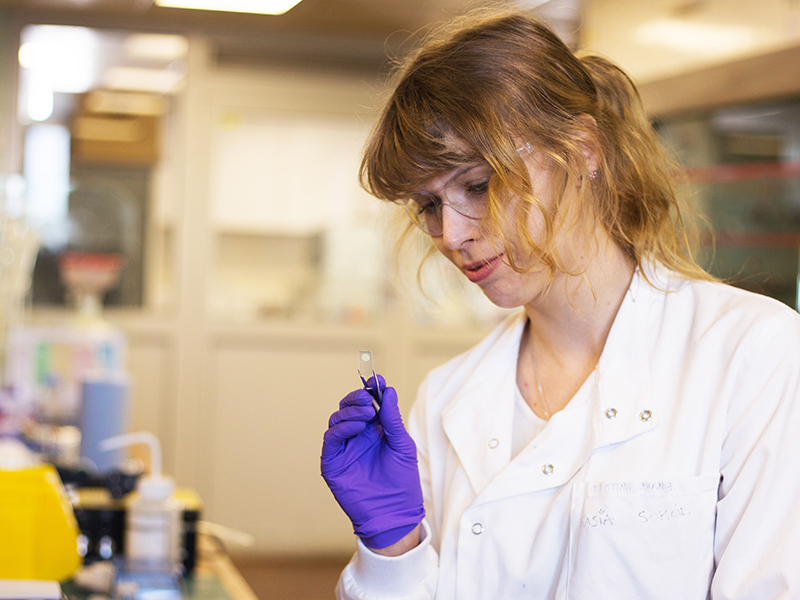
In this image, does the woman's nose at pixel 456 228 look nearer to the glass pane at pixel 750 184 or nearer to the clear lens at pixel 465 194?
the clear lens at pixel 465 194

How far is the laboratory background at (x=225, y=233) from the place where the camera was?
155 inches

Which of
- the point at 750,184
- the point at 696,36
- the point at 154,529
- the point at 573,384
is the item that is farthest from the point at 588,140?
the point at 696,36

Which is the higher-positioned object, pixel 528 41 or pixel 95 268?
pixel 528 41

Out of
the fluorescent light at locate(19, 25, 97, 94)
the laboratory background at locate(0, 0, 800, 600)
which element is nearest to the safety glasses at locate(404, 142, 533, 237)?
the laboratory background at locate(0, 0, 800, 600)

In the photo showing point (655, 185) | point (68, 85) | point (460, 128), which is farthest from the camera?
point (68, 85)

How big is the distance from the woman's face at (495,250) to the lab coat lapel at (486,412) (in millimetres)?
203

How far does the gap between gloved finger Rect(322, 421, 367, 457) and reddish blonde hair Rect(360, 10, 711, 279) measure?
302 millimetres

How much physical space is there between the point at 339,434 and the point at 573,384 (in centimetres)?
39

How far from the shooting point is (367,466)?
1.16 metres

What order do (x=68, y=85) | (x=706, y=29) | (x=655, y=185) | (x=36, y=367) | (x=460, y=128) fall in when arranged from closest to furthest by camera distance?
1. (x=460, y=128)
2. (x=655, y=185)
3. (x=706, y=29)
4. (x=36, y=367)
5. (x=68, y=85)

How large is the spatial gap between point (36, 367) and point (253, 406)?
139 centimetres

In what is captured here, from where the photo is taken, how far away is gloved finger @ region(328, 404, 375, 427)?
3.56 feet

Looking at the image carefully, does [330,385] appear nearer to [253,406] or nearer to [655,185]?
[253,406]

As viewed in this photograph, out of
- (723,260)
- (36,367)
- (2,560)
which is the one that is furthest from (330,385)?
(2,560)
